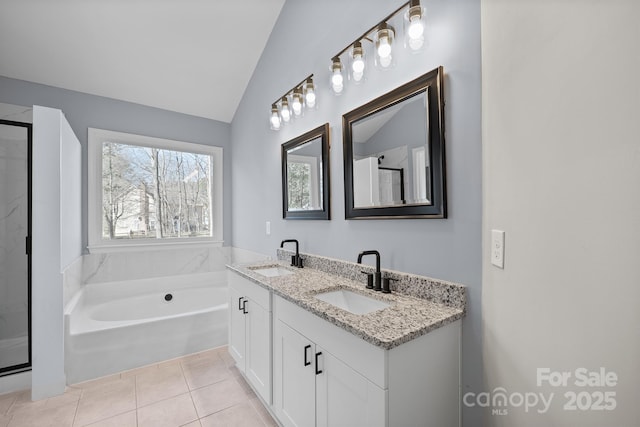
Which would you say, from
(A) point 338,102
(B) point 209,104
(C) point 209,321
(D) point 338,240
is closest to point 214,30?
(B) point 209,104

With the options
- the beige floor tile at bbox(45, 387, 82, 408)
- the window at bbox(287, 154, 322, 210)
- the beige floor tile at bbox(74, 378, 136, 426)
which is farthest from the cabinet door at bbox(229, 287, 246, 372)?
the beige floor tile at bbox(45, 387, 82, 408)

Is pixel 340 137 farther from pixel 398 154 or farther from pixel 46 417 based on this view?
pixel 46 417

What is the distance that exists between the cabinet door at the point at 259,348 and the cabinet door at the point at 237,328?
9 cm

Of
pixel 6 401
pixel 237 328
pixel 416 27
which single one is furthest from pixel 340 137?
pixel 6 401

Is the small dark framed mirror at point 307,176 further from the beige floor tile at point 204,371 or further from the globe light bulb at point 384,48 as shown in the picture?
the beige floor tile at point 204,371

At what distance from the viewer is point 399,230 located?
1458 millimetres

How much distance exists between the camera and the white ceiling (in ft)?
7.11

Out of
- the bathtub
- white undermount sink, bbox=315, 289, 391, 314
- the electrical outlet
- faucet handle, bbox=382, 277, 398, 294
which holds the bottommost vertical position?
the bathtub

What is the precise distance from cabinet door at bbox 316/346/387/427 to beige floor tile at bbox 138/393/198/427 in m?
1.03

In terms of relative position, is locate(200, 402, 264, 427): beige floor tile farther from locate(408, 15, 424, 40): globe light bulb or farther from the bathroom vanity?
locate(408, 15, 424, 40): globe light bulb

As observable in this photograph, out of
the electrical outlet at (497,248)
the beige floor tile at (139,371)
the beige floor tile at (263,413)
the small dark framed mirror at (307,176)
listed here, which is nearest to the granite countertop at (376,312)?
the electrical outlet at (497,248)

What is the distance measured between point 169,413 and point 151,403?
195 mm

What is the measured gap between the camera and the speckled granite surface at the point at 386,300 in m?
0.96

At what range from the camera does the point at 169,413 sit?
69.2 inches
